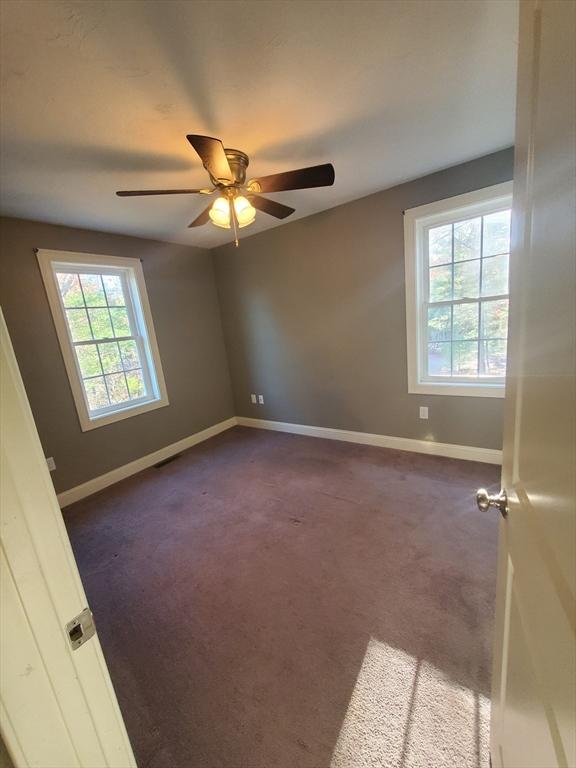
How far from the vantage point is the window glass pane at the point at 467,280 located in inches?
101

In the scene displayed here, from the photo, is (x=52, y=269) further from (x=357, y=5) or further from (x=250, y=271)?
(x=357, y=5)

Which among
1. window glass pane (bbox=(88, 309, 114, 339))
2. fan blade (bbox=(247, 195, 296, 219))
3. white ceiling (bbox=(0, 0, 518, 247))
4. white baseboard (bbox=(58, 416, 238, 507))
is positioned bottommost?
white baseboard (bbox=(58, 416, 238, 507))

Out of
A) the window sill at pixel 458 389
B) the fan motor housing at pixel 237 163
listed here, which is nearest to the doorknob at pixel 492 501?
the fan motor housing at pixel 237 163

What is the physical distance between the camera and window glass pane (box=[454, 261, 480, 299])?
258cm

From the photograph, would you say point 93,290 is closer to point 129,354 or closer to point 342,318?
point 129,354

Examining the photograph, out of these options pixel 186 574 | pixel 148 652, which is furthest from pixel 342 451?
pixel 148 652

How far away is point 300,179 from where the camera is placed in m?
1.72

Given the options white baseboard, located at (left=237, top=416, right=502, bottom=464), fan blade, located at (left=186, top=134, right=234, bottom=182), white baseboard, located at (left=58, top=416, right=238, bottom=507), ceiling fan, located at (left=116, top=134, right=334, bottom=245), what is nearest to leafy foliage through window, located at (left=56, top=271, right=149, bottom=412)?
white baseboard, located at (left=58, top=416, right=238, bottom=507)

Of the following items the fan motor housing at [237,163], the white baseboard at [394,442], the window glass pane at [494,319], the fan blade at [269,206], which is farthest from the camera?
the white baseboard at [394,442]

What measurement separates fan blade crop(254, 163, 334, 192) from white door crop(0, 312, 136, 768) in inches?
64.9

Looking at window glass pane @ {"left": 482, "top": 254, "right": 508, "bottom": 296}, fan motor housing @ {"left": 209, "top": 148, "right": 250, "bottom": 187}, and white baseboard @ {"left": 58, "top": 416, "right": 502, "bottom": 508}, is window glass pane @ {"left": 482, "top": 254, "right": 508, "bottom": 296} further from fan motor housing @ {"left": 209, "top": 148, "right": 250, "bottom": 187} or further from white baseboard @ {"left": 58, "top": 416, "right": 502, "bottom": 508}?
fan motor housing @ {"left": 209, "top": 148, "right": 250, "bottom": 187}

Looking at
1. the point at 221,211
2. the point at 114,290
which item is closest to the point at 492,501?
the point at 221,211

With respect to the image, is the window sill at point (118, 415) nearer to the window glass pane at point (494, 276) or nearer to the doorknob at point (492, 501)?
the doorknob at point (492, 501)

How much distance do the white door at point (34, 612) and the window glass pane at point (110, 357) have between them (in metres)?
3.09
